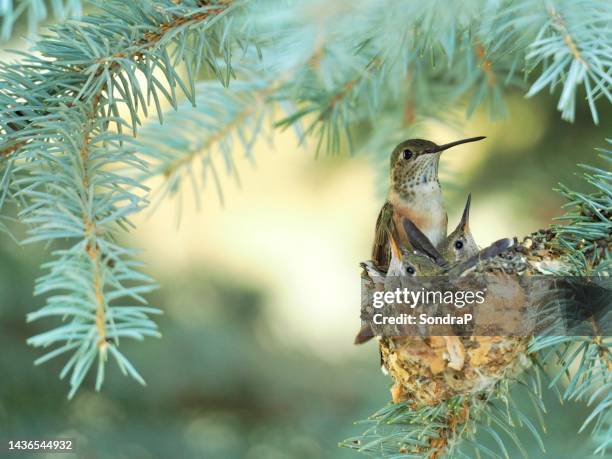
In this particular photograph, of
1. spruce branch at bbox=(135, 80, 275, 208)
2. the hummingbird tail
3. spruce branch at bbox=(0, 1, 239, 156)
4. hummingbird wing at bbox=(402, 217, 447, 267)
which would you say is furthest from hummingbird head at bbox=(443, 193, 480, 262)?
spruce branch at bbox=(0, 1, 239, 156)

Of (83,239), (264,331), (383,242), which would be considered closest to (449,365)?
(383,242)

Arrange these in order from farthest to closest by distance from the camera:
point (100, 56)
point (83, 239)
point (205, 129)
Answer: point (205, 129), point (100, 56), point (83, 239)

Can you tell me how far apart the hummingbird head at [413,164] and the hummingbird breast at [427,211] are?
0.02 m

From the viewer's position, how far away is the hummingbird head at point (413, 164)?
2.32m

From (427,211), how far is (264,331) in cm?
101

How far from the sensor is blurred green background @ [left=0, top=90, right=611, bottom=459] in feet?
8.24

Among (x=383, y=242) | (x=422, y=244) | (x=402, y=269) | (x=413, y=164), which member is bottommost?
(x=402, y=269)

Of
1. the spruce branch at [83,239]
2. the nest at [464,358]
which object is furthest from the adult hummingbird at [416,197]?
the spruce branch at [83,239]

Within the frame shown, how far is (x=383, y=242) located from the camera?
234 cm

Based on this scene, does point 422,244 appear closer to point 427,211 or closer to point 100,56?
point 427,211

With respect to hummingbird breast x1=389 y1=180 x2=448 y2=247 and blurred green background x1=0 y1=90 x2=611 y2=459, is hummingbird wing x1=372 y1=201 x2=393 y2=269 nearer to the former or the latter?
hummingbird breast x1=389 y1=180 x2=448 y2=247

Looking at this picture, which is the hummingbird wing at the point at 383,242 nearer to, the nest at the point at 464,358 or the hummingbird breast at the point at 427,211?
the hummingbird breast at the point at 427,211

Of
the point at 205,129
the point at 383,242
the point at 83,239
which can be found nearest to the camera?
the point at 83,239

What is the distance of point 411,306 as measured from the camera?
1.76 m
